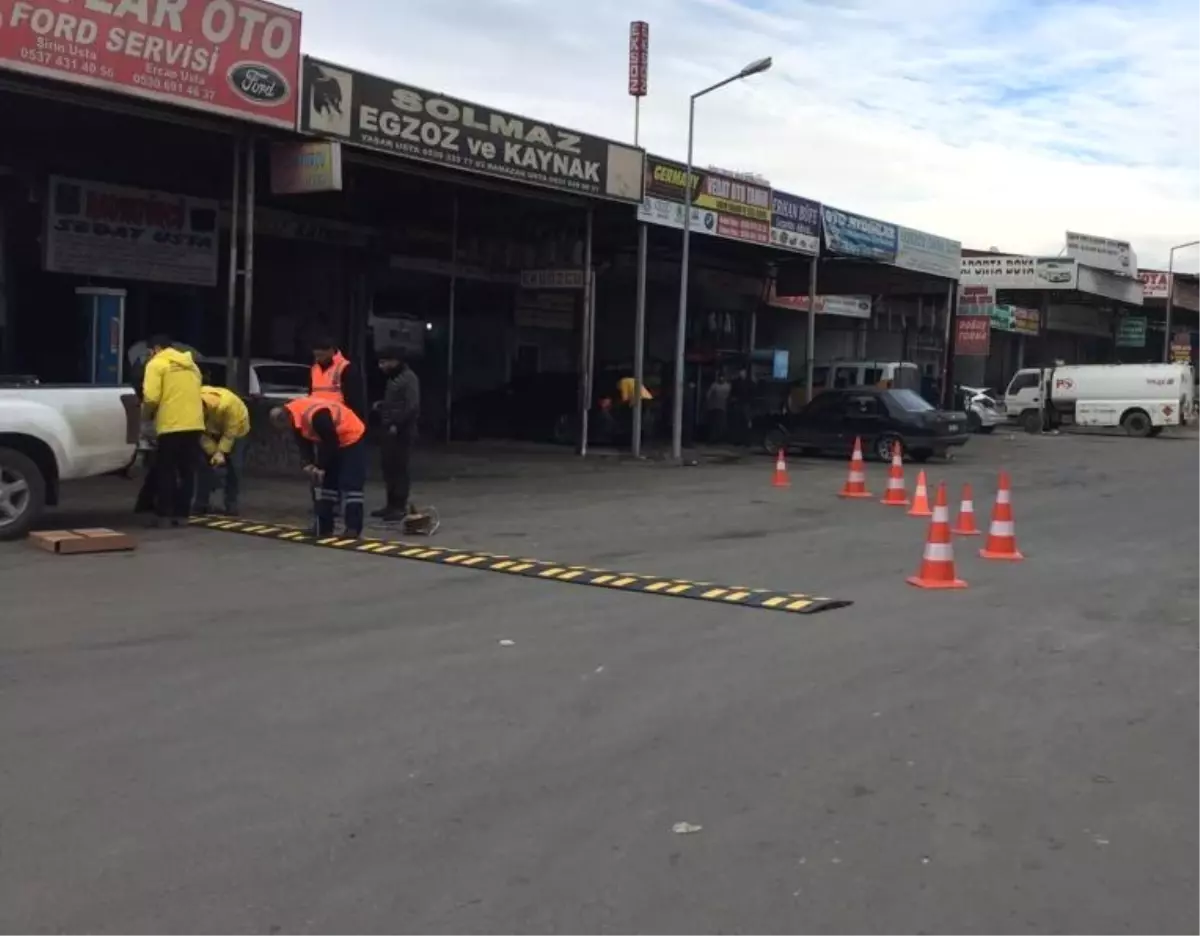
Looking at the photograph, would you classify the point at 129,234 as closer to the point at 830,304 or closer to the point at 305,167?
the point at 305,167

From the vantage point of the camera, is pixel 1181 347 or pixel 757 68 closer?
pixel 757 68

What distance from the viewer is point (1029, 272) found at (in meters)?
46.5

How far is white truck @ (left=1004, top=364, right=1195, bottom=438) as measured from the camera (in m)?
38.7

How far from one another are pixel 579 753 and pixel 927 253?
28.3 metres

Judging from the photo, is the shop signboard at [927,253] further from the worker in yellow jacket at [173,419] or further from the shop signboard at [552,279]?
the worker in yellow jacket at [173,419]

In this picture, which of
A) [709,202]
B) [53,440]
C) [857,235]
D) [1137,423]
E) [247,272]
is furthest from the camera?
[1137,423]

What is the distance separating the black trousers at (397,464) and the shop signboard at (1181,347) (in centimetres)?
4444

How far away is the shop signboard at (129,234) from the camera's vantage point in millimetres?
19922

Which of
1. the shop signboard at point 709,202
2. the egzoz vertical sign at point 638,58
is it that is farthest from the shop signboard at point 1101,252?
the shop signboard at point 709,202

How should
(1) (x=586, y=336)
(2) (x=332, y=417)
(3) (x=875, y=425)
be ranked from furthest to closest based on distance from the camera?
(3) (x=875, y=425) < (1) (x=586, y=336) < (2) (x=332, y=417)

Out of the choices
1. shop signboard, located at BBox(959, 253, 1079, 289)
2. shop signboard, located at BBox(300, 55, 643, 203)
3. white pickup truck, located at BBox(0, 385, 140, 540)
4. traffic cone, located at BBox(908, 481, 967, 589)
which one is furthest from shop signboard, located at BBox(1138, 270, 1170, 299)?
white pickup truck, located at BBox(0, 385, 140, 540)

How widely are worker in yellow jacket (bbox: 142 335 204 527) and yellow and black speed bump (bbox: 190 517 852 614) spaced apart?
0.40 meters

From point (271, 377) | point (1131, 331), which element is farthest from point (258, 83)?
point (1131, 331)

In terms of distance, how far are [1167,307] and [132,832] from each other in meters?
55.9
